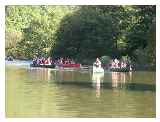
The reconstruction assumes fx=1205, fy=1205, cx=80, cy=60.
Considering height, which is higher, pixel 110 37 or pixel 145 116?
pixel 110 37

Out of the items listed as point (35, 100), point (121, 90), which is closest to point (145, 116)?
point (121, 90)

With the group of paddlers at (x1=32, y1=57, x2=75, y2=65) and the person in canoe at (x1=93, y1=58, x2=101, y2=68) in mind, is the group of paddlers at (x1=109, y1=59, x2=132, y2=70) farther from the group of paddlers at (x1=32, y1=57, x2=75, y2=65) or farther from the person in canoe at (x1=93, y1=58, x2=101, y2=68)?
the group of paddlers at (x1=32, y1=57, x2=75, y2=65)

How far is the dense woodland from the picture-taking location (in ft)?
31.7

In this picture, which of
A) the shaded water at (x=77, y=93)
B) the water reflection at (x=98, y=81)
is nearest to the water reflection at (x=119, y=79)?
the shaded water at (x=77, y=93)

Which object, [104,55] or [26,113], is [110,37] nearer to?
[104,55]

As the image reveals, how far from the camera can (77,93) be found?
31.9 feet

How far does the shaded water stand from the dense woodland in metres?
0.14

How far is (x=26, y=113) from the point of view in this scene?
960cm

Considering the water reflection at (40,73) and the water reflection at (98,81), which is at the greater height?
the water reflection at (40,73)

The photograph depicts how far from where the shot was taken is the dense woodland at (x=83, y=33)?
9672mm

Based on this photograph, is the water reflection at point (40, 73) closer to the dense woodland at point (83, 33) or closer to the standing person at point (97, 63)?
the dense woodland at point (83, 33)

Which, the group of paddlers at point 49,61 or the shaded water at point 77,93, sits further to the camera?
the group of paddlers at point 49,61

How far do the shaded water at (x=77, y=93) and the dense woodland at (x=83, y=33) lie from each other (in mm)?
140

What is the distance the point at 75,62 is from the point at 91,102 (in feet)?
1.18
